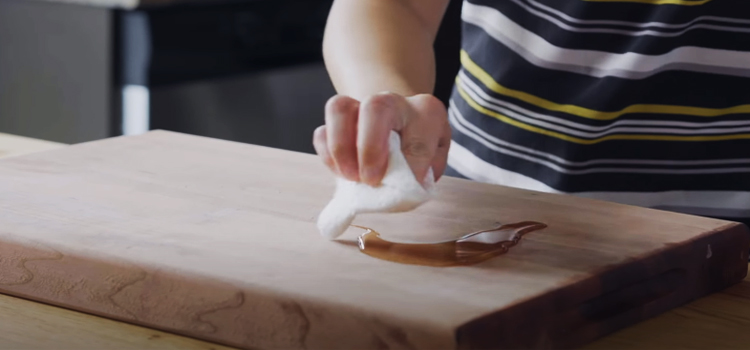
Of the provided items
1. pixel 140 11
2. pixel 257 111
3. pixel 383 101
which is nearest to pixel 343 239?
pixel 383 101

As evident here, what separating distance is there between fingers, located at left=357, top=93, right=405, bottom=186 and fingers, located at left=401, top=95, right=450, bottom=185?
0.06ft

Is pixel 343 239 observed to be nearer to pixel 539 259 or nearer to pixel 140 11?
pixel 539 259

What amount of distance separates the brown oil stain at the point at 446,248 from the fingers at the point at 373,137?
0.05 meters

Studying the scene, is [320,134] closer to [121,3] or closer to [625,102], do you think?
[625,102]

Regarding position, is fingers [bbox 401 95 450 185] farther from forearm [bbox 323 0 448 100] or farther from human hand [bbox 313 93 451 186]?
forearm [bbox 323 0 448 100]

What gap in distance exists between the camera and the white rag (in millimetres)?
663

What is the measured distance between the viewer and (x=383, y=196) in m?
0.67

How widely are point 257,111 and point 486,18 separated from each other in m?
1.13

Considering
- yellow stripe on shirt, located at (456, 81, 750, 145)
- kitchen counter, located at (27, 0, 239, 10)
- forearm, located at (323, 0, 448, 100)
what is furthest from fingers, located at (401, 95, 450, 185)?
kitchen counter, located at (27, 0, 239, 10)

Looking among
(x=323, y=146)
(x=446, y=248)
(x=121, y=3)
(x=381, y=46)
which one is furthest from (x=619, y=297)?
(x=121, y=3)

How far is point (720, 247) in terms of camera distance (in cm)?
75

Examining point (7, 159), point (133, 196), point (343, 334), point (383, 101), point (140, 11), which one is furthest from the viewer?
point (140, 11)

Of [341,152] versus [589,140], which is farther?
[589,140]

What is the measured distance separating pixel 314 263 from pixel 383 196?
62 mm
